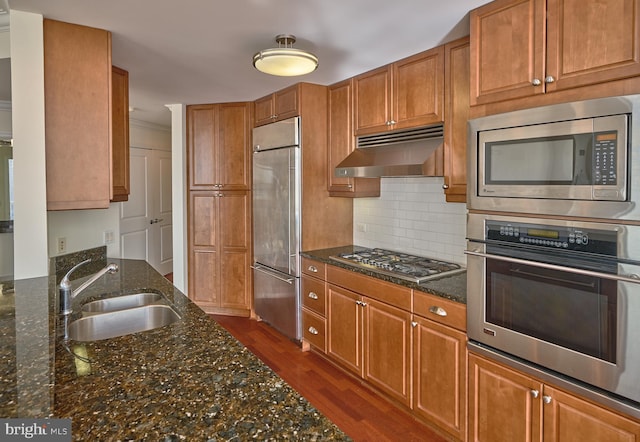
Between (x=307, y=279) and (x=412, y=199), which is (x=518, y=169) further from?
(x=307, y=279)

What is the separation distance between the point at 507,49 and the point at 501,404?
5.48 ft

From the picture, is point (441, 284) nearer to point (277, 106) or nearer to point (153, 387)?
point (153, 387)

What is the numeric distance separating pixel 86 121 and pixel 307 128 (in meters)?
1.71

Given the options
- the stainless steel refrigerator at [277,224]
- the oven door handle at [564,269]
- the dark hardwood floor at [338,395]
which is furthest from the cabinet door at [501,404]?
the stainless steel refrigerator at [277,224]

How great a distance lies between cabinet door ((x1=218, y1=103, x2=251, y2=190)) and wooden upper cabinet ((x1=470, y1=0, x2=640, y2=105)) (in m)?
2.73

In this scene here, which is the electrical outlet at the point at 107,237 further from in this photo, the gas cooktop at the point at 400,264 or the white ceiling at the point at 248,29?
the gas cooktop at the point at 400,264

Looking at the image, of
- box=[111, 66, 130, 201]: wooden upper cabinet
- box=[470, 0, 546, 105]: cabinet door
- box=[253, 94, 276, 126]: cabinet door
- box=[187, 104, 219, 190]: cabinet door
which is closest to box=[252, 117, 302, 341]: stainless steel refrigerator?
box=[253, 94, 276, 126]: cabinet door

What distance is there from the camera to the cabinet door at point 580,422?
57.7 inches

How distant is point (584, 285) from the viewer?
155 cm

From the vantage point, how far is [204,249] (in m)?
4.40

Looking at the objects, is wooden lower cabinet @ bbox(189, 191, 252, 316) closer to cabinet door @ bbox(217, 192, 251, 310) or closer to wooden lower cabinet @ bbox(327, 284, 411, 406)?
cabinet door @ bbox(217, 192, 251, 310)

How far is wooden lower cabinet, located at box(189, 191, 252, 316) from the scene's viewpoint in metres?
4.30

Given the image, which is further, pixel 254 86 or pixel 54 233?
pixel 254 86

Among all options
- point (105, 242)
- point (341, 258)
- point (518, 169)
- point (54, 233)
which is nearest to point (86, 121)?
point (54, 233)
